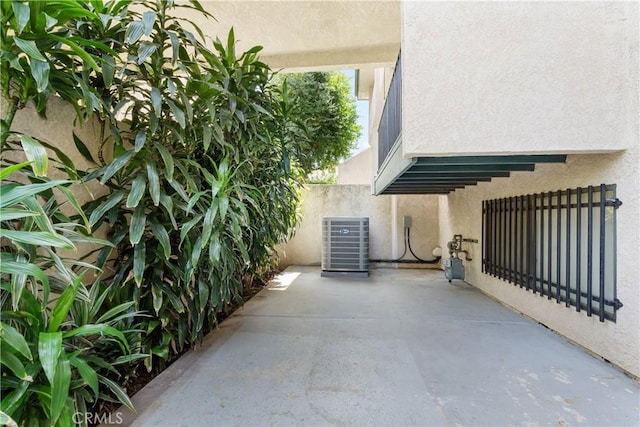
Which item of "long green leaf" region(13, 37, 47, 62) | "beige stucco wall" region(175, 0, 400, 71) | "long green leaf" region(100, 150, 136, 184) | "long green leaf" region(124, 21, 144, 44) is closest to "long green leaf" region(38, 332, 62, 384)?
"long green leaf" region(100, 150, 136, 184)

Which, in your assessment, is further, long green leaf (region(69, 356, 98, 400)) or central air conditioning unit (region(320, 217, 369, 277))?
central air conditioning unit (region(320, 217, 369, 277))

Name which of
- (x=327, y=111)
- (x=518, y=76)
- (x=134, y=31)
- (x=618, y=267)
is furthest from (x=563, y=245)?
(x=327, y=111)

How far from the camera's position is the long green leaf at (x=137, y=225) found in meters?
2.13

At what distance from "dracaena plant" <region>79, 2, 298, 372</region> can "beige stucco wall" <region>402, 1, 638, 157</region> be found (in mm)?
1655

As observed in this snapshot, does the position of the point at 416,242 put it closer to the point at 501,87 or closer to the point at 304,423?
the point at 501,87

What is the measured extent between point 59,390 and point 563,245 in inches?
181

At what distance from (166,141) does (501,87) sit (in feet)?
10.2

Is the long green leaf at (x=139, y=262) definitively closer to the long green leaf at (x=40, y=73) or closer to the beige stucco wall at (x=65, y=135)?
the beige stucco wall at (x=65, y=135)

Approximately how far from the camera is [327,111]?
10758mm

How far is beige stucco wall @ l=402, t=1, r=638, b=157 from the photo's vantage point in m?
2.68

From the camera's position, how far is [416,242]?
815 cm

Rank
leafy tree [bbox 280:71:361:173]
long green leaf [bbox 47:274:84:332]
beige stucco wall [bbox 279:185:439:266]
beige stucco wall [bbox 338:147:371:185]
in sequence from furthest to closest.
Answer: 1. beige stucco wall [bbox 338:147:371:185]
2. leafy tree [bbox 280:71:361:173]
3. beige stucco wall [bbox 279:185:439:266]
4. long green leaf [bbox 47:274:84:332]

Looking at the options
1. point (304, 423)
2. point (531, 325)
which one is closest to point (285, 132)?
point (304, 423)

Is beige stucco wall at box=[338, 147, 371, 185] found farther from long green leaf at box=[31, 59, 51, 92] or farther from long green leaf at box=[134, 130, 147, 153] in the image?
long green leaf at box=[31, 59, 51, 92]
